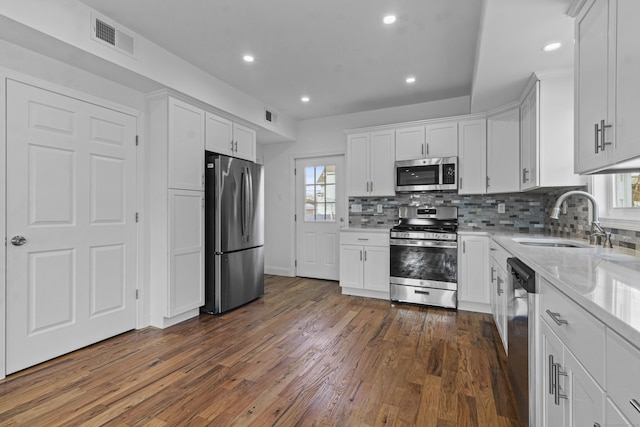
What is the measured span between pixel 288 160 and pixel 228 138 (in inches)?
66.1

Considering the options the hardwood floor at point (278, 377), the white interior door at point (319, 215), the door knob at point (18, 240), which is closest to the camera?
the hardwood floor at point (278, 377)

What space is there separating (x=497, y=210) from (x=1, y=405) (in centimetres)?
469

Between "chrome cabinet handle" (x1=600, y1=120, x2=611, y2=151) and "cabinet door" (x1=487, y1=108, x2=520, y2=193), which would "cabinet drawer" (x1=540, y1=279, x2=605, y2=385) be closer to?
"chrome cabinet handle" (x1=600, y1=120, x2=611, y2=151)

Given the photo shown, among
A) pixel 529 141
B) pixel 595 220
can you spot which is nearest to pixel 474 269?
pixel 529 141

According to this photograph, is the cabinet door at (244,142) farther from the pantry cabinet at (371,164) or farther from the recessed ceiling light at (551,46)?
the recessed ceiling light at (551,46)

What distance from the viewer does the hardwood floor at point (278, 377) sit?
67.9 inches

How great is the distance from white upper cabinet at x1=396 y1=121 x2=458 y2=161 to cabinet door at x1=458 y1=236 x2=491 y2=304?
3.70ft

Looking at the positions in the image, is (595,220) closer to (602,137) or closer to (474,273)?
(602,137)

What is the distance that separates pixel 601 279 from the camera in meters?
1.12

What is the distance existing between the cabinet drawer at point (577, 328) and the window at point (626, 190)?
1.23 meters

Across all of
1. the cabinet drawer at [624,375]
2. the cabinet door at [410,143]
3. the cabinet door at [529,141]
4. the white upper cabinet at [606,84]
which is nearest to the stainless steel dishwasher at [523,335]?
the white upper cabinet at [606,84]

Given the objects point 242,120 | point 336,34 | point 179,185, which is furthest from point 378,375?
point 242,120

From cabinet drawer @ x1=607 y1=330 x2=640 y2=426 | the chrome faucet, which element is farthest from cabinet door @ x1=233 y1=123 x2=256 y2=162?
cabinet drawer @ x1=607 y1=330 x2=640 y2=426

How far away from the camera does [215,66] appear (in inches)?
127
